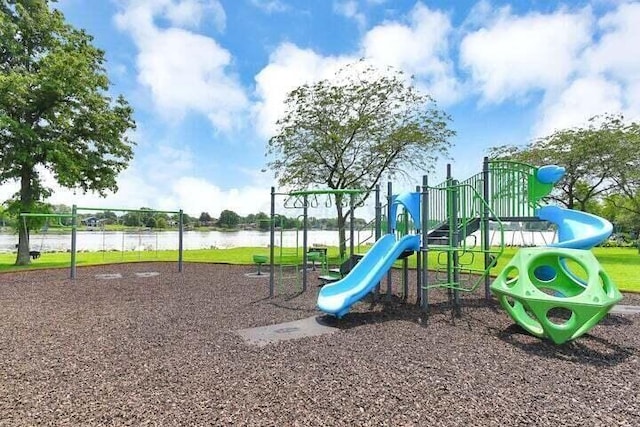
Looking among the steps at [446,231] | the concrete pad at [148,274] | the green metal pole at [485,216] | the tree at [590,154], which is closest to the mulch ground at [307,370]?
the green metal pole at [485,216]

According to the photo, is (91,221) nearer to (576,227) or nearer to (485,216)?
(485,216)

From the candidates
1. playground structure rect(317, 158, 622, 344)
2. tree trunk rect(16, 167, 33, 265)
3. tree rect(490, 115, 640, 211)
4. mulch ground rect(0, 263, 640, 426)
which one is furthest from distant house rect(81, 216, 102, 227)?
tree rect(490, 115, 640, 211)

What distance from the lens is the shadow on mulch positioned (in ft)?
14.7

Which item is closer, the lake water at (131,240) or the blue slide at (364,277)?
the blue slide at (364,277)

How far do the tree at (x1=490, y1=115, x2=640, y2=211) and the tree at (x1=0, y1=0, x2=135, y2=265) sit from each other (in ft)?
71.9

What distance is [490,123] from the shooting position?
14.6 m

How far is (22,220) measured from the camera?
1452 cm

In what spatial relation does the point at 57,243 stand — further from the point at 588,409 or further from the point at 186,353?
the point at 588,409

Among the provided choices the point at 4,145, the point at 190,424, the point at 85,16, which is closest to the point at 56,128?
the point at 4,145

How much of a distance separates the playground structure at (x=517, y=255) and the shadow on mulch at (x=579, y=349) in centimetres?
14

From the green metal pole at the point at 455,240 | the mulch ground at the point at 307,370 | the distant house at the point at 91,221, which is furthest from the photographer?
the distant house at the point at 91,221

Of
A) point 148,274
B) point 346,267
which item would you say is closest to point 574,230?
point 346,267

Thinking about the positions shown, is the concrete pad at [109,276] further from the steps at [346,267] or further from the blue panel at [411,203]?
the blue panel at [411,203]

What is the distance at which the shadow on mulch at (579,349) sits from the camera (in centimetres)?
448
